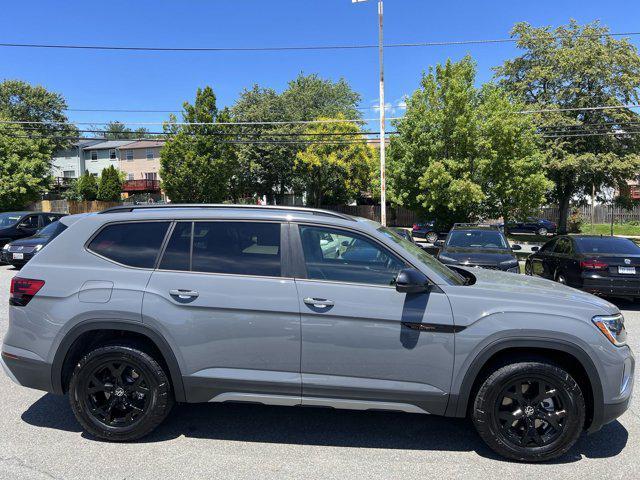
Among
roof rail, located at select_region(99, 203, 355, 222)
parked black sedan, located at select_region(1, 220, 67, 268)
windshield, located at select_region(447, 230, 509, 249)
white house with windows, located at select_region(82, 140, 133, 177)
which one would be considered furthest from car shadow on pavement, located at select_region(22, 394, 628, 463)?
white house with windows, located at select_region(82, 140, 133, 177)

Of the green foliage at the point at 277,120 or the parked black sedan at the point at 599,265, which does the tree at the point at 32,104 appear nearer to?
the green foliage at the point at 277,120

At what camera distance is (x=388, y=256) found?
11.9 ft

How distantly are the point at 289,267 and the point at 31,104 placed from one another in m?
64.4

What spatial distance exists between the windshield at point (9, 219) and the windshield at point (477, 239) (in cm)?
1442

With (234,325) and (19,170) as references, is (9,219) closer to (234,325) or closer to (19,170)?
(234,325)

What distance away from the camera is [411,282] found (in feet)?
10.9

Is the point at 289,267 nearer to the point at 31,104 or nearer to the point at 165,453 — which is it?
the point at 165,453

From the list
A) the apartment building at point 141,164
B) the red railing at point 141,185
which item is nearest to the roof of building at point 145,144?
the apartment building at point 141,164

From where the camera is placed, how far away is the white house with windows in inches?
2381

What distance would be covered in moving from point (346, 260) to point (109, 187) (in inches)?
1836

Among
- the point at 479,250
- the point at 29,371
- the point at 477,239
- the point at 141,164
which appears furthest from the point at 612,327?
the point at 141,164

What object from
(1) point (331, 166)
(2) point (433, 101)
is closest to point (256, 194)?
(1) point (331, 166)

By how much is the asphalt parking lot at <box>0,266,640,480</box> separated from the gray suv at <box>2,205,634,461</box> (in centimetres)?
22

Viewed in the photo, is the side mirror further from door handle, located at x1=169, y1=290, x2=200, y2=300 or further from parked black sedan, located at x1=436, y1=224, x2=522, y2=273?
parked black sedan, located at x1=436, y1=224, x2=522, y2=273
